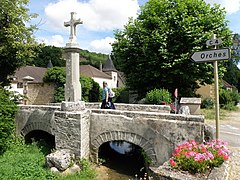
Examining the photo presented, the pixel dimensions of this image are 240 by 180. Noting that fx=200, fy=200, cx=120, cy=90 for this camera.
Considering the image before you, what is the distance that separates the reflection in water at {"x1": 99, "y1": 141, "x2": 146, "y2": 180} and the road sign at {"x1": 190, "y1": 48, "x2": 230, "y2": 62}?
386 cm

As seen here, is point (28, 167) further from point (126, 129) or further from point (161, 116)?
point (161, 116)

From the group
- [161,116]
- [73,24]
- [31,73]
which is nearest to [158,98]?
[161,116]

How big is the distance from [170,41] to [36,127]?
952cm

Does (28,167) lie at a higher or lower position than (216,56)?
lower

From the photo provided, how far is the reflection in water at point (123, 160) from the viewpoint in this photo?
644 centimetres

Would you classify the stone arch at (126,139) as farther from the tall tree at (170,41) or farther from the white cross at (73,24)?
the tall tree at (170,41)

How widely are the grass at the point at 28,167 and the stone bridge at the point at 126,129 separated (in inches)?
26.2

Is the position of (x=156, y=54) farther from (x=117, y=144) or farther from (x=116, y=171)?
(x=116, y=171)

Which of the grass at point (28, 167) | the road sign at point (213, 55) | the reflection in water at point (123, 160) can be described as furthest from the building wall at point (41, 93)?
the road sign at point (213, 55)

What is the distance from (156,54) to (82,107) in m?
7.76

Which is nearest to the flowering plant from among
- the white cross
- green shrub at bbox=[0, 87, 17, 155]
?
the white cross

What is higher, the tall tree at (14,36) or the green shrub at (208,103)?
the tall tree at (14,36)

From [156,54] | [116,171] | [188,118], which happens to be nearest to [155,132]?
[188,118]

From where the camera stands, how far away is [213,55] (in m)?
Result: 4.24
